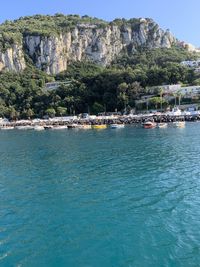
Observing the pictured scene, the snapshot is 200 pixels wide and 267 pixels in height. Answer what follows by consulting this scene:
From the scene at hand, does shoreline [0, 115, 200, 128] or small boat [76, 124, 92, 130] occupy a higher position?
shoreline [0, 115, 200, 128]

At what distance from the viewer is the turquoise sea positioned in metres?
17.6

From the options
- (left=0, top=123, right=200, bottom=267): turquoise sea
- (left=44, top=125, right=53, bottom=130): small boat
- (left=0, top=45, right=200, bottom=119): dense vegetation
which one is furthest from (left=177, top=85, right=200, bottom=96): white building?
(left=0, top=123, right=200, bottom=267): turquoise sea

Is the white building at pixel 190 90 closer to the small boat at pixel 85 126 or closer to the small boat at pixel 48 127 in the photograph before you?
the small boat at pixel 85 126

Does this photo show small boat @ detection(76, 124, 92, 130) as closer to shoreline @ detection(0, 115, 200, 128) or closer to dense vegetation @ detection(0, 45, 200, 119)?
shoreline @ detection(0, 115, 200, 128)

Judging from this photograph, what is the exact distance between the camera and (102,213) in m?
23.6

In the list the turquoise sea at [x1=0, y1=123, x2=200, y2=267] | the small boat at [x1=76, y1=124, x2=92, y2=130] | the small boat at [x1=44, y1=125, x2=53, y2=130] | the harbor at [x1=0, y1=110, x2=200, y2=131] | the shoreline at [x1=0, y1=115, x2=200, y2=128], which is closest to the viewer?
the turquoise sea at [x1=0, y1=123, x2=200, y2=267]

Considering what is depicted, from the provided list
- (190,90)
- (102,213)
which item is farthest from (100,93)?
(102,213)

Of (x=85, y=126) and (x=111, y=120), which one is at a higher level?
(x=111, y=120)

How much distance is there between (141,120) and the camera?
113375 mm

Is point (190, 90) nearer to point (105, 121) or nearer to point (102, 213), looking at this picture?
point (105, 121)

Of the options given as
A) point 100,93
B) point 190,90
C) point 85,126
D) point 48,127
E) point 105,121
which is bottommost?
point 48,127

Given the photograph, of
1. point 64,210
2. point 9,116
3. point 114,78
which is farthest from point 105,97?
point 64,210

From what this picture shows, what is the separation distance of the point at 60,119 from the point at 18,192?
99920 mm

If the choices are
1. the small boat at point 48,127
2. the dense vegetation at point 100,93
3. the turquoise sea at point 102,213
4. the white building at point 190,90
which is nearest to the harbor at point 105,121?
the small boat at point 48,127
